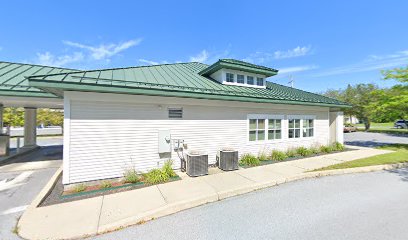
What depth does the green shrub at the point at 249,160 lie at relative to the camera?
9011 mm

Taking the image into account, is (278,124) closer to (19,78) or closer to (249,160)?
(249,160)

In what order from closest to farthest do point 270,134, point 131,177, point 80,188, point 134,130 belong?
point 80,188 → point 131,177 → point 134,130 → point 270,134

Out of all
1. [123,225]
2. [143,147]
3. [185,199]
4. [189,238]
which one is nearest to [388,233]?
[189,238]

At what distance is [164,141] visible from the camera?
24.5 ft

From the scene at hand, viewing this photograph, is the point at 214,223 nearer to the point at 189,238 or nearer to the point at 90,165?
the point at 189,238

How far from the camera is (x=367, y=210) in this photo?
4.67 m

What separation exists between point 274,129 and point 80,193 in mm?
9454

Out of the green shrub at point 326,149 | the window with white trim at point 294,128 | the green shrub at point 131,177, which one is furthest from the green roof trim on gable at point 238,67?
the green shrub at point 131,177

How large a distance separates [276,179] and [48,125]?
4836 cm

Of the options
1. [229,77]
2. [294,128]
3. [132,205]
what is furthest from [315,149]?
[132,205]

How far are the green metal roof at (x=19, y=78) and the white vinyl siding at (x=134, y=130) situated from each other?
4.55 metres

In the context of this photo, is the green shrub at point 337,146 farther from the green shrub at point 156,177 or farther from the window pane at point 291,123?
the green shrub at point 156,177

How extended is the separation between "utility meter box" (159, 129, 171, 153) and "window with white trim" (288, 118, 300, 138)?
757 centimetres

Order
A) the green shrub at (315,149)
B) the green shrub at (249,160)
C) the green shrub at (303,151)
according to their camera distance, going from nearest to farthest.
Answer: the green shrub at (249,160) → the green shrub at (303,151) → the green shrub at (315,149)
